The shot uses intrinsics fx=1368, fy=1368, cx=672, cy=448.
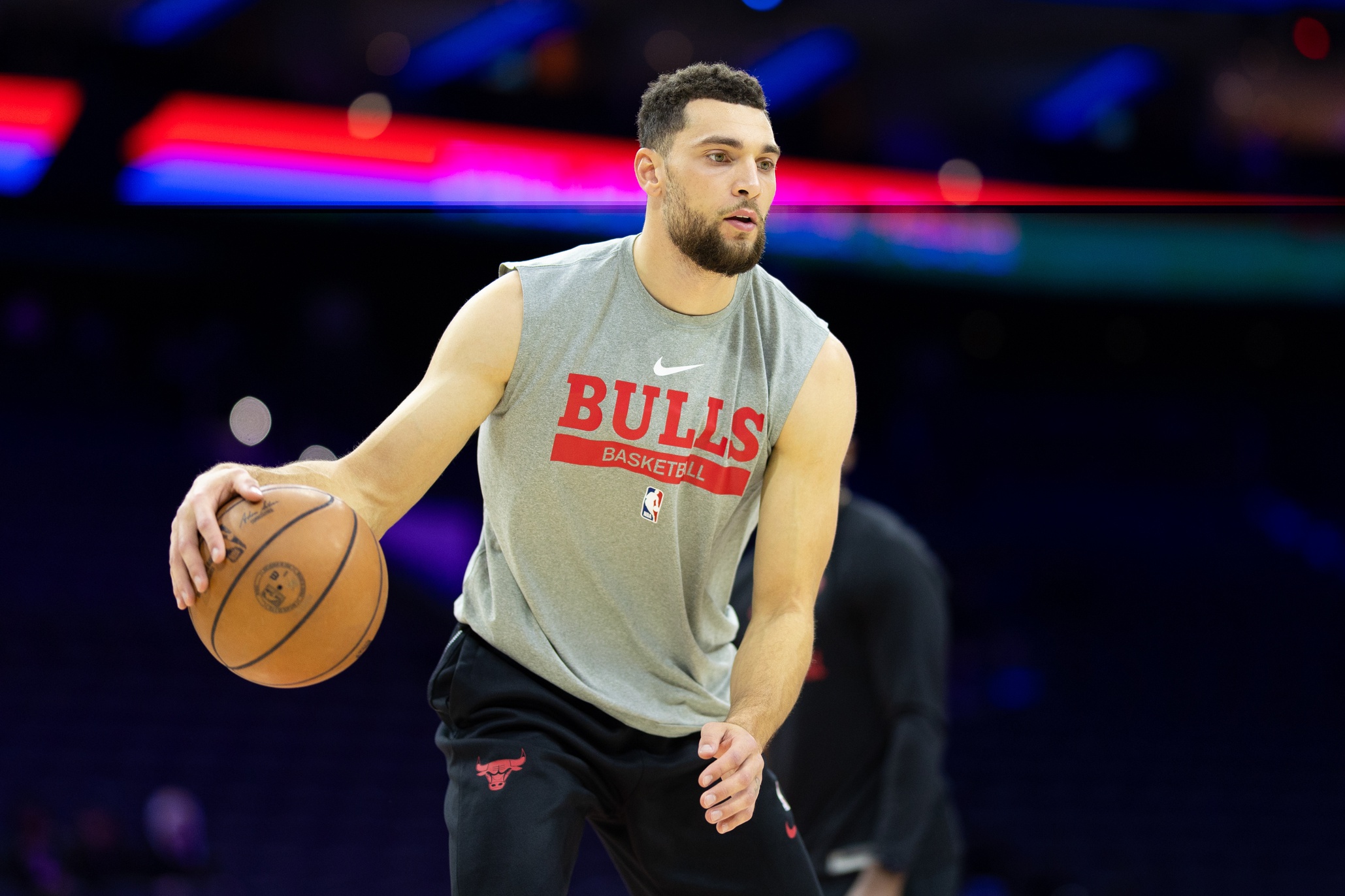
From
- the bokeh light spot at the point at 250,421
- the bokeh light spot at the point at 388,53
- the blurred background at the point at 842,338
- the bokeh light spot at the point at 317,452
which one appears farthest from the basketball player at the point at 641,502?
the bokeh light spot at the point at 250,421

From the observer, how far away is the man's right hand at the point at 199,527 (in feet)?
8.48

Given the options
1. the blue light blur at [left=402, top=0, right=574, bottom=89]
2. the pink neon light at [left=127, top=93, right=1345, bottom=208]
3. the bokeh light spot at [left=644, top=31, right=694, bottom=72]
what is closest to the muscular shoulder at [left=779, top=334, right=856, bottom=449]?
the pink neon light at [left=127, top=93, right=1345, bottom=208]

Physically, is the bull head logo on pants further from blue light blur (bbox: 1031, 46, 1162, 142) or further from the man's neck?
blue light blur (bbox: 1031, 46, 1162, 142)

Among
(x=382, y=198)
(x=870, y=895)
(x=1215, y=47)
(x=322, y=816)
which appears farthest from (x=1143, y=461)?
(x=870, y=895)

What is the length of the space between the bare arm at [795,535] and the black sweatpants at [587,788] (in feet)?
0.74

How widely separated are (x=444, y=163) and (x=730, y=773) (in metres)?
13.3

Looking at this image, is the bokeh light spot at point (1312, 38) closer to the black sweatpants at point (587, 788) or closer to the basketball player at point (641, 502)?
the basketball player at point (641, 502)

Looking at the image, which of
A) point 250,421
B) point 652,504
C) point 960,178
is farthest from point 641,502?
point 960,178

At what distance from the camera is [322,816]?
1251cm

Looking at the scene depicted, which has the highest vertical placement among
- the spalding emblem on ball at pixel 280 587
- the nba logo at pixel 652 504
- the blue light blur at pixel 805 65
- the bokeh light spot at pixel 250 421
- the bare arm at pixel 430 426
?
the blue light blur at pixel 805 65

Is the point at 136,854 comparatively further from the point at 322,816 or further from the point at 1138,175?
the point at 1138,175

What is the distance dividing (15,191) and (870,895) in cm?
1310

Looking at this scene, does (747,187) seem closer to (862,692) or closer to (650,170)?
(650,170)

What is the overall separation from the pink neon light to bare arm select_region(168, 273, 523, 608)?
1241cm
